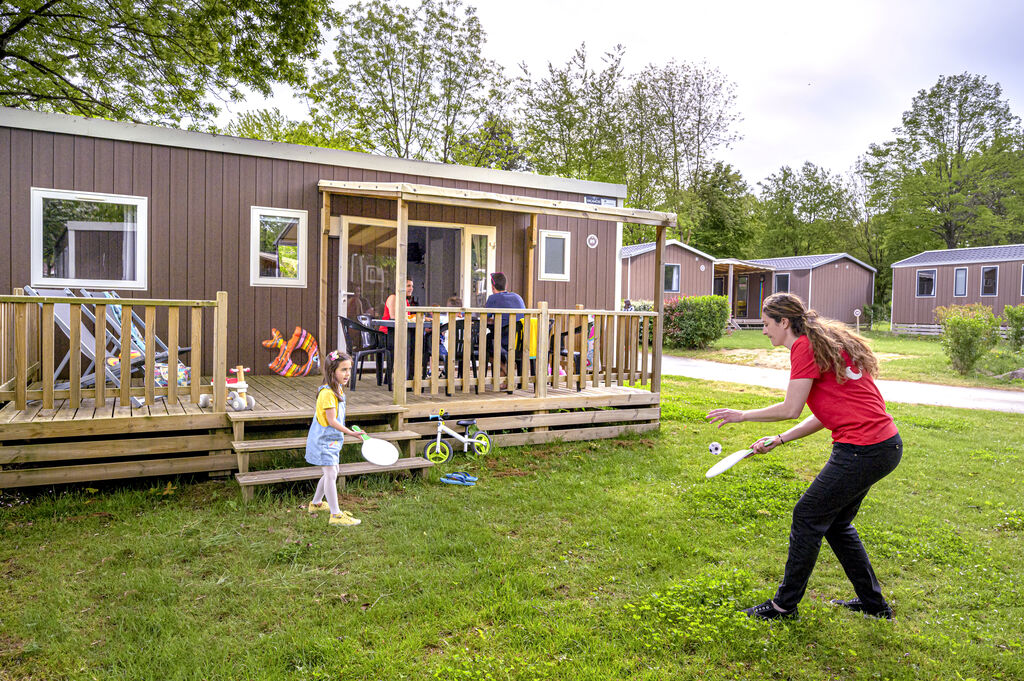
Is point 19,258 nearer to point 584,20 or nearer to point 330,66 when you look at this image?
point 330,66

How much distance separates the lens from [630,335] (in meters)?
7.17

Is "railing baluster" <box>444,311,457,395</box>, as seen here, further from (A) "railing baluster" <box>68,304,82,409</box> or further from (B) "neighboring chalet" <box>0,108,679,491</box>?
(A) "railing baluster" <box>68,304,82,409</box>

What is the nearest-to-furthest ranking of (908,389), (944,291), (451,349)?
1. (451,349)
2. (908,389)
3. (944,291)

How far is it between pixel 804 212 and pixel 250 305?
140 ft

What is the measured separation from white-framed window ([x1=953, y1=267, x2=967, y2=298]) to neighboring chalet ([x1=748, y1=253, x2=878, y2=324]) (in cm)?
427

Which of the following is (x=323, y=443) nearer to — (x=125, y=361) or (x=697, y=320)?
(x=125, y=361)

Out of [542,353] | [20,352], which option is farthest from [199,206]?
[542,353]

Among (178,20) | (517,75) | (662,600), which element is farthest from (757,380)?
(517,75)

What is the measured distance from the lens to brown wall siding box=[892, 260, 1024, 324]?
22094 millimetres

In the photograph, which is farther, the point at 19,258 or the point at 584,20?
the point at 584,20

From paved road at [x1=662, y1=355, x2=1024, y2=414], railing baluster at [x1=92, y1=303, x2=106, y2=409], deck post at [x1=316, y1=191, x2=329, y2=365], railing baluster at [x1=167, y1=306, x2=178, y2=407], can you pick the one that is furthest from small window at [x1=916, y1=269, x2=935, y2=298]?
railing baluster at [x1=92, y1=303, x2=106, y2=409]

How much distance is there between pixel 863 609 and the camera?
119 inches

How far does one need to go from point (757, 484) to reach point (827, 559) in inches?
52.1

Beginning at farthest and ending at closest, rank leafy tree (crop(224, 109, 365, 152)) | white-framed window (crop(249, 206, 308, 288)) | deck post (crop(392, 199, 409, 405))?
leafy tree (crop(224, 109, 365, 152)), white-framed window (crop(249, 206, 308, 288)), deck post (crop(392, 199, 409, 405))
